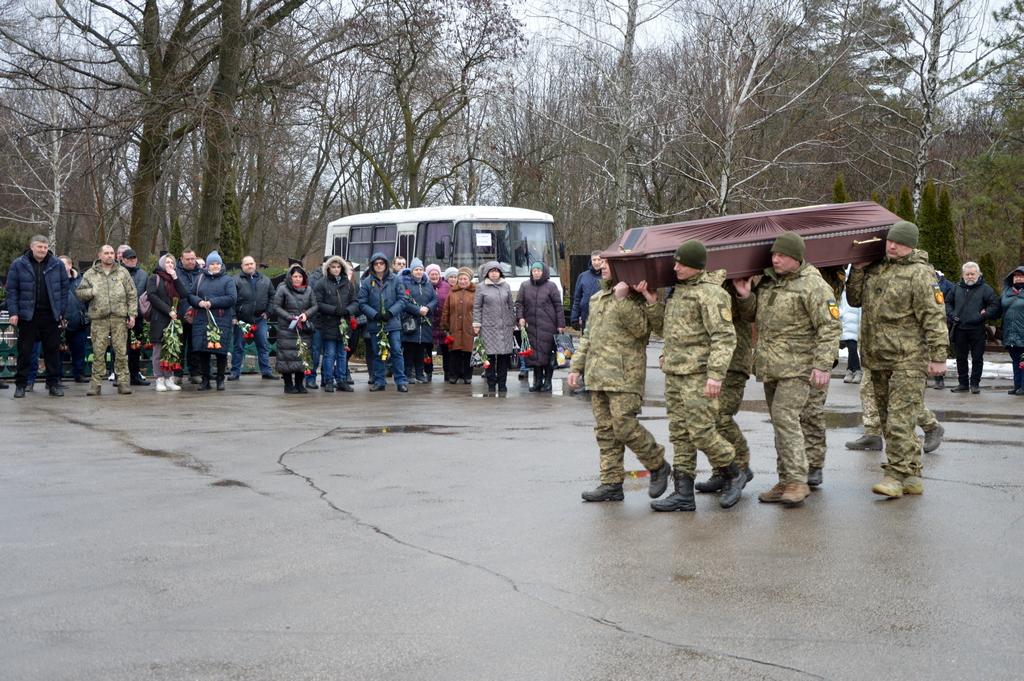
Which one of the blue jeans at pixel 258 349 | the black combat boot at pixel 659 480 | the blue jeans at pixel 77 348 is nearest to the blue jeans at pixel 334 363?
the blue jeans at pixel 258 349

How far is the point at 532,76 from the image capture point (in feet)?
164

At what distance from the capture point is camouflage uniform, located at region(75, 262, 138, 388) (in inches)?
628

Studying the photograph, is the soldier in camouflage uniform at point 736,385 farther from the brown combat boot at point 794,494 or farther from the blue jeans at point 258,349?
the blue jeans at point 258,349

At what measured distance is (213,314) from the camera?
16.9 metres

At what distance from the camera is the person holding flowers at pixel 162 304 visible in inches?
658

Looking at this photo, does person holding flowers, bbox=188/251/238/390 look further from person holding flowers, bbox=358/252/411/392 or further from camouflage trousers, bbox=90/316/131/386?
person holding flowers, bbox=358/252/411/392

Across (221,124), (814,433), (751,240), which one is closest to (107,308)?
(221,124)

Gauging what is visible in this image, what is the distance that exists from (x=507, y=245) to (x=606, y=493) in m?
19.7

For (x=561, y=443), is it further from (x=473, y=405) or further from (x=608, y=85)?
(x=608, y=85)

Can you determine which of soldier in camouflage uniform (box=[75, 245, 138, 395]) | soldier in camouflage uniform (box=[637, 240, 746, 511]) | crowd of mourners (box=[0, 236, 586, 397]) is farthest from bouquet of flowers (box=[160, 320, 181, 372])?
soldier in camouflage uniform (box=[637, 240, 746, 511])

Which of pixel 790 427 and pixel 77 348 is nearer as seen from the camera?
pixel 790 427

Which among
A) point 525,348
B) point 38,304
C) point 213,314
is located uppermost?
point 38,304

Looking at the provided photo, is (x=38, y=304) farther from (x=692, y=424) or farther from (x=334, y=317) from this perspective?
(x=692, y=424)

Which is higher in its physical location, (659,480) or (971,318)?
(971,318)
